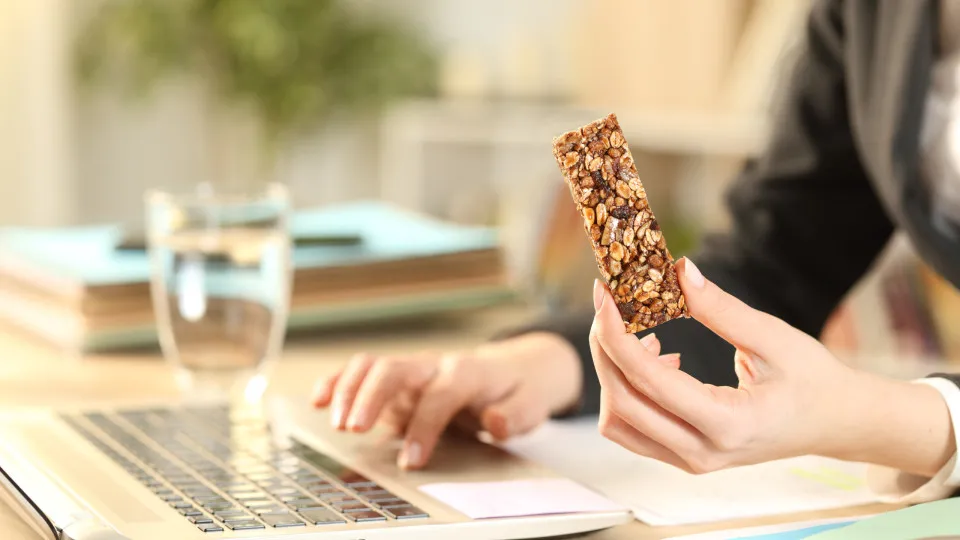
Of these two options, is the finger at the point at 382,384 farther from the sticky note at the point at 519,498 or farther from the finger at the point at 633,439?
the finger at the point at 633,439

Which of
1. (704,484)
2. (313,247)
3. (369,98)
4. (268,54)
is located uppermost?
(268,54)

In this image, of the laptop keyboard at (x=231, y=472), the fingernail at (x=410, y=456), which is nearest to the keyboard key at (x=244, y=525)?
the laptop keyboard at (x=231, y=472)

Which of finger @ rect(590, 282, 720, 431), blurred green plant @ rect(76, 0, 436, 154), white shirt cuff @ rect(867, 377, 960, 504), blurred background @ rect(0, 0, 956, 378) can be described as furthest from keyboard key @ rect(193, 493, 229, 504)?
blurred green plant @ rect(76, 0, 436, 154)

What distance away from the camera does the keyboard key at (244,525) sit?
1.83 feet

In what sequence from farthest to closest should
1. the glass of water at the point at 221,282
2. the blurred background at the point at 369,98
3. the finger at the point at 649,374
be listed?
the blurred background at the point at 369,98, the glass of water at the point at 221,282, the finger at the point at 649,374

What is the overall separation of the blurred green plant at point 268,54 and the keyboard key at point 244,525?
9.43 feet

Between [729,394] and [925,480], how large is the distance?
6.6 inches

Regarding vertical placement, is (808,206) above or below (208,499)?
above

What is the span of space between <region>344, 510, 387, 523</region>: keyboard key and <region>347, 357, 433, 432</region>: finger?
156 mm

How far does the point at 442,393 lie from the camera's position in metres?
0.75

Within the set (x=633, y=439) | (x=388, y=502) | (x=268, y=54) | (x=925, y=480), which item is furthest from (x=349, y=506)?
(x=268, y=54)

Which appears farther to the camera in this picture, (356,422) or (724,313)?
(356,422)

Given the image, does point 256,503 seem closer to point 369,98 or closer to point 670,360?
point 670,360

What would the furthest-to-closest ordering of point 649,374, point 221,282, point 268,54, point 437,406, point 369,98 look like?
1. point 369,98
2. point 268,54
3. point 221,282
4. point 437,406
5. point 649,374
